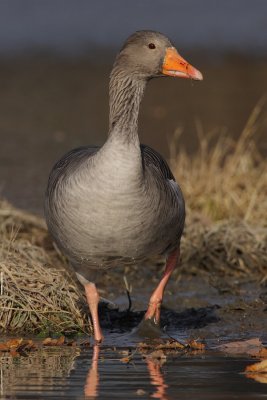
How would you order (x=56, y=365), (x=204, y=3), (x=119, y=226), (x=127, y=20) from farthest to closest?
(x=204, y=3), (x=127, y=20), (x=119, y=226), (x=56, y=365)

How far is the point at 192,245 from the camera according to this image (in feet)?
35.1

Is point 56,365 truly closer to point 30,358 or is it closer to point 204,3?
point 30,358

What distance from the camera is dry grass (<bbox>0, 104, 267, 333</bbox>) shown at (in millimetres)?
8492

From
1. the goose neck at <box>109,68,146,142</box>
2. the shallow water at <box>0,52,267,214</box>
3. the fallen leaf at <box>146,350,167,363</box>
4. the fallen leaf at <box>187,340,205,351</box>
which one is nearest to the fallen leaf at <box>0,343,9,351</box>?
the fallen leaf at <box>146,350,167,363</box>

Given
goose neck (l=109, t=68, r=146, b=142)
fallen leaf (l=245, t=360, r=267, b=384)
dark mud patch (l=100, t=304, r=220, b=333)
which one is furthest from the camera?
dark mud patch (l=100, t=304, r=220, b=333)

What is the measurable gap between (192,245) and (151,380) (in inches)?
155

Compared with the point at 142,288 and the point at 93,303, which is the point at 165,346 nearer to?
the point at 93,303

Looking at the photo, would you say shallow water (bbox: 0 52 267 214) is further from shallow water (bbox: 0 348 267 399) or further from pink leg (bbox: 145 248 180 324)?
shallow water (bbox: 0 348 267 399)

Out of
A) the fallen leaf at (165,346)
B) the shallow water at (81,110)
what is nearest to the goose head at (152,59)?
the fallen leaf at (165,346)

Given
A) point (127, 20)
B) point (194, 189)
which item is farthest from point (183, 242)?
point (127, 20)

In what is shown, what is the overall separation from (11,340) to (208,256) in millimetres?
3144

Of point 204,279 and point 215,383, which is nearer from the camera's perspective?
point 215,383

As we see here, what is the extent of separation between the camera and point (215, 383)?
6.75 m

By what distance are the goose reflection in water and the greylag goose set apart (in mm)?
792
